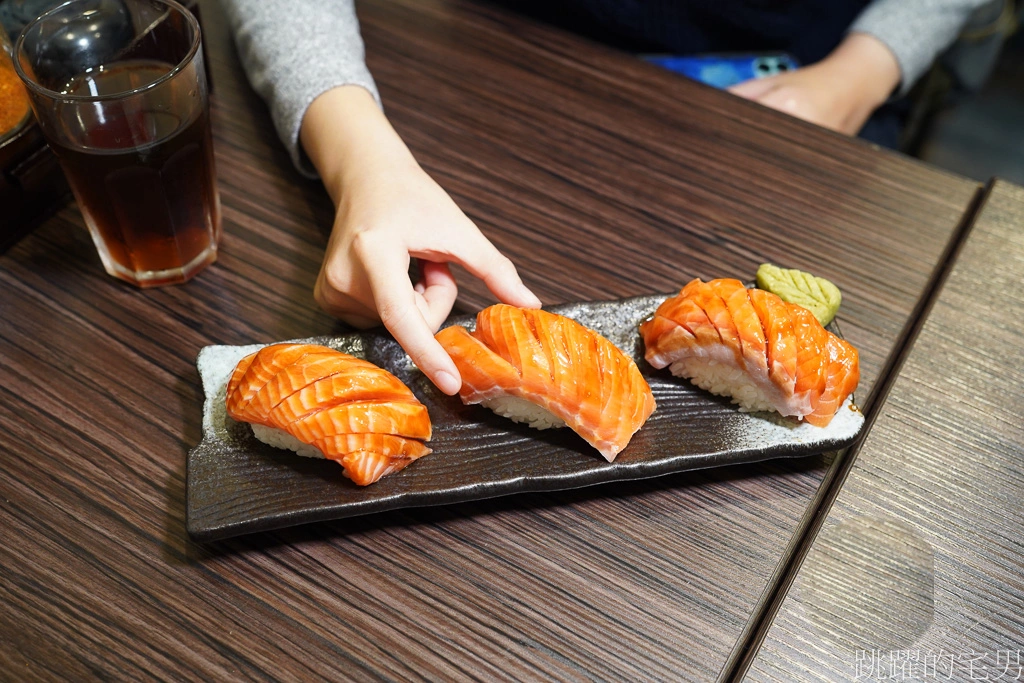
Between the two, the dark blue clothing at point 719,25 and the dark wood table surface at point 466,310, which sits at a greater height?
the dark blue clothing at point 719,25

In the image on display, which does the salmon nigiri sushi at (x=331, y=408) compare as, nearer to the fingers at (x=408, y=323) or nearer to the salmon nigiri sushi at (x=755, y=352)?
the fingers at (x=408, y=323)

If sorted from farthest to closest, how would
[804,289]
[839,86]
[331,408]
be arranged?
[839,86] → [804,289] → [331,408]

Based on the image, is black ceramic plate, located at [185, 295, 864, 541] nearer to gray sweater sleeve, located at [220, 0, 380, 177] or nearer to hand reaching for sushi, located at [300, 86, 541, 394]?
hand reaching for sushi, located at [300, 86, 541, 394]

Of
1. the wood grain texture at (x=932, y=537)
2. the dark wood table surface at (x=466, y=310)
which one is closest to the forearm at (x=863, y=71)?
the dark wood table surface at (x=466, y=310)

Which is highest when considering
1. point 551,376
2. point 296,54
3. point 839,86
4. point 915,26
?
point 915,26

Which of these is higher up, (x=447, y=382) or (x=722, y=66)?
(x=722, y=66)

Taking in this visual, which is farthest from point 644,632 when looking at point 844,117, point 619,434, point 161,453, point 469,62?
point 844,117

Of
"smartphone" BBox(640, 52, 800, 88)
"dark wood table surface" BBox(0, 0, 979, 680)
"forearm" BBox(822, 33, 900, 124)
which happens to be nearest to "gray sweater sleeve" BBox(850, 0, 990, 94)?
"forearm" BBox(822, 33, 900, 124)

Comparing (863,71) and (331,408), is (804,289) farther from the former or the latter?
(863,71)

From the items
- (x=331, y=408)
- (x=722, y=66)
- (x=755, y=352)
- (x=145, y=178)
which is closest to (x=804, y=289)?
(x=755, y=352)
